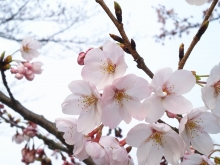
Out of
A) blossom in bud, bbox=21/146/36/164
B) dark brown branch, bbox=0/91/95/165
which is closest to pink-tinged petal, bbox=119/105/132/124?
dark brown branch, bbox=0/91/95/165

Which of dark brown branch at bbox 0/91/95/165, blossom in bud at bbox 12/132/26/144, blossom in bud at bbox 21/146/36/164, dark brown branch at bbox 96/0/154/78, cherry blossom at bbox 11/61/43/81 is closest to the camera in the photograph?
dark brown branch at bbox 96/0/154/78

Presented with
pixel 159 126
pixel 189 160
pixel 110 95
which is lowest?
pixel 189 160

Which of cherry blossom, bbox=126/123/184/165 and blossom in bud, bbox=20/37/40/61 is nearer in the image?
cherry blossom, bbox=126/123/184/165

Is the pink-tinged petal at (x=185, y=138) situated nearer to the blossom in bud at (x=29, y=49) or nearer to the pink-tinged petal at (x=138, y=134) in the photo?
the pink-tinged petal at (x=138, y=134)

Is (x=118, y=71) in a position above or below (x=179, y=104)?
Answer: above

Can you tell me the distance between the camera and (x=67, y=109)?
2.34ft

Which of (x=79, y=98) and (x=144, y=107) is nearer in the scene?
(x=144, y=107)

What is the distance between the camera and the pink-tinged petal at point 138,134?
634 millimetres

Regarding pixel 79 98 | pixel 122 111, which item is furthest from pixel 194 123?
pixel 79 98

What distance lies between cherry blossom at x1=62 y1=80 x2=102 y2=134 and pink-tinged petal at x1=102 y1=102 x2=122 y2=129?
0.01 m

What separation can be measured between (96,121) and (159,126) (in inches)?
5.5

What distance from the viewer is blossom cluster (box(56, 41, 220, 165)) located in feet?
1.98

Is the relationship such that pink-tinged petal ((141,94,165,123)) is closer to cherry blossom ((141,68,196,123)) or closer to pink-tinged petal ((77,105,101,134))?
cherry blossom ((141,68,196,123))

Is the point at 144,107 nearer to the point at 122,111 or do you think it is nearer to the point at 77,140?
the point at 122,111
